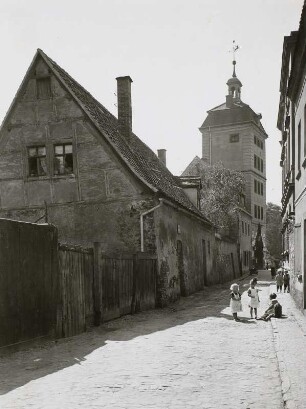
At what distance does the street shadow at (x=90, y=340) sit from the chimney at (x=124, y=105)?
765 cm

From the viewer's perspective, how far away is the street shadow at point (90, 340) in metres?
6.73

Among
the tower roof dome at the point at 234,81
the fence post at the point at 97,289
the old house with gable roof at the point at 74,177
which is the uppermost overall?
the tower roof dome at the point at 234,81

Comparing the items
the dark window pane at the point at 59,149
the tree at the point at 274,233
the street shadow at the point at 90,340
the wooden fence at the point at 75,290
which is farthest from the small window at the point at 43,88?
the tree at the point at 274,233

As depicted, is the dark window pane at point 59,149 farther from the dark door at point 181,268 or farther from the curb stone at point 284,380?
the curb stone at point 284,380

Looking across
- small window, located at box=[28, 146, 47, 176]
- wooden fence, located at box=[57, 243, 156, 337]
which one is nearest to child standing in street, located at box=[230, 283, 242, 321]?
wooden fence, located at box=[57, 243, 156, 337]

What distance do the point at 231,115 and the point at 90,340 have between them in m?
48.2

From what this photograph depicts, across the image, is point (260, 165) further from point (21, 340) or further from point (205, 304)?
point (21, 340)

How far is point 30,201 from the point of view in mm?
17094

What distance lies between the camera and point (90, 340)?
9375 millimetres

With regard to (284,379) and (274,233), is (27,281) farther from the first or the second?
(274,233)

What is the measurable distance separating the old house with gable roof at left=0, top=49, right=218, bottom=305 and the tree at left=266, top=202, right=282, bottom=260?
2039 inches

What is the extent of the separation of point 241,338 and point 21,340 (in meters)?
4.25

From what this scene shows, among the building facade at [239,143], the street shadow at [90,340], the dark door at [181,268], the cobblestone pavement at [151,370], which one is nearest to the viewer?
the cobblestone pavement at [151,370]

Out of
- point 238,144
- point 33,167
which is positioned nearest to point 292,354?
point 33,167
